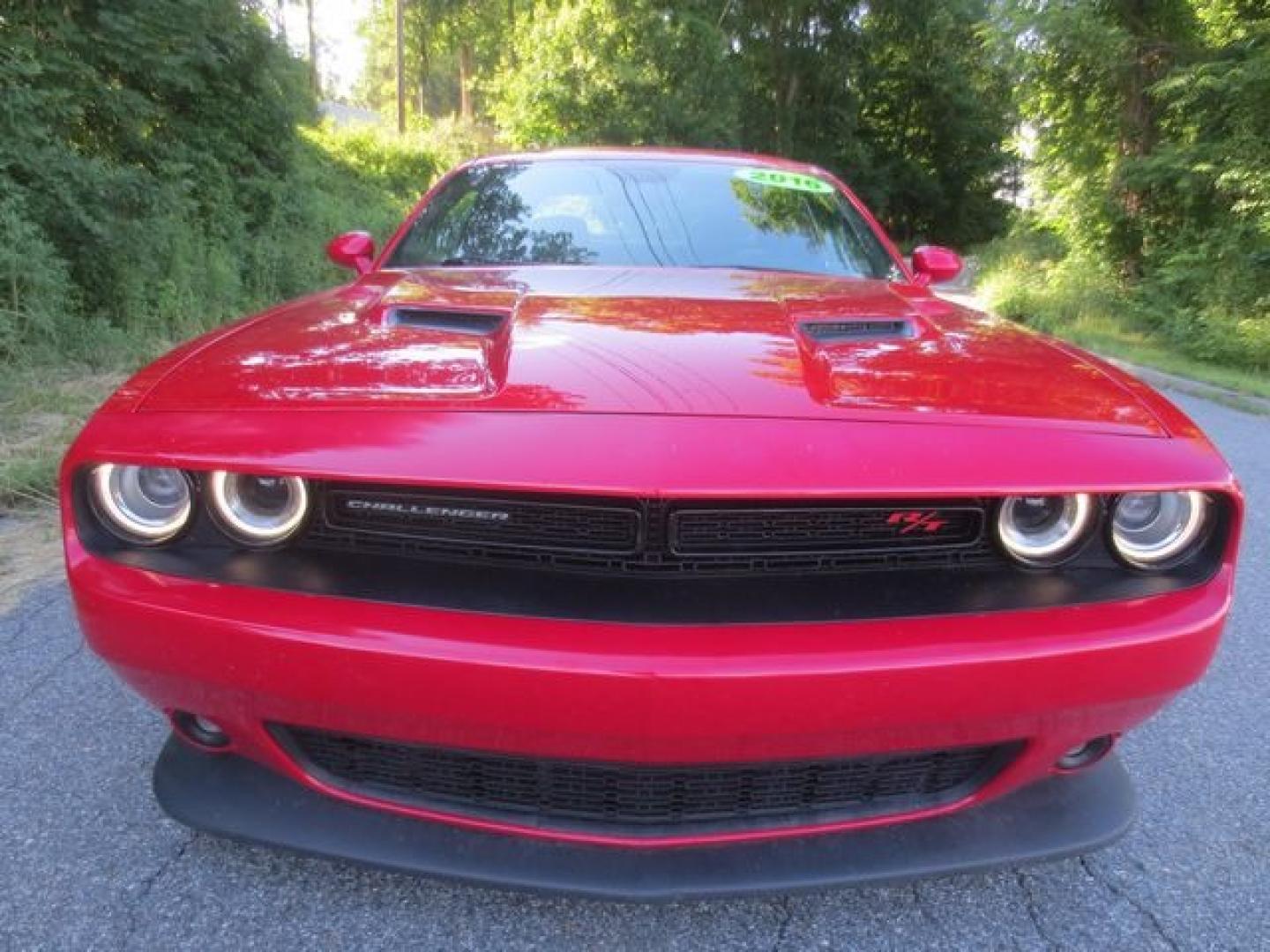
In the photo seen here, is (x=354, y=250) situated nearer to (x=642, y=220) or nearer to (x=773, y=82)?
(x=642, y=220)

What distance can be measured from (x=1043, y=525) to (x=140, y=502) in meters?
1.41

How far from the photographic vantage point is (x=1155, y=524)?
143cm

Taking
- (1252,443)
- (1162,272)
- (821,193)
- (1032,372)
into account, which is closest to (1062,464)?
(1032,372)

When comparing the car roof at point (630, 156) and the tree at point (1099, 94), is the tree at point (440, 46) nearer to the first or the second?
the tree at point (1099, 94)

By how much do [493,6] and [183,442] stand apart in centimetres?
2649

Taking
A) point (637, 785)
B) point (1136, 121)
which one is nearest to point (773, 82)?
point (1136, 121)

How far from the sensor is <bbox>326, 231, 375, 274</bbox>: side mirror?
2.88m

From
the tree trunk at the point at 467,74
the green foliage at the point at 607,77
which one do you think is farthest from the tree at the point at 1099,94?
the tree trunk at the point at 467,74

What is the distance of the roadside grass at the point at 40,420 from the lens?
370 centimetres

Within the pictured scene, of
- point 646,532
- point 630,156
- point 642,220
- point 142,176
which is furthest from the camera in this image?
point 142,176

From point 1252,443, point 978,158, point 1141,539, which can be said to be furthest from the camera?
point 978,158

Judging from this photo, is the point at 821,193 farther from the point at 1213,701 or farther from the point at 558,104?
the point at 558,104

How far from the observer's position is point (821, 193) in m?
3.04

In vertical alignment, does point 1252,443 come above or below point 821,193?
below
